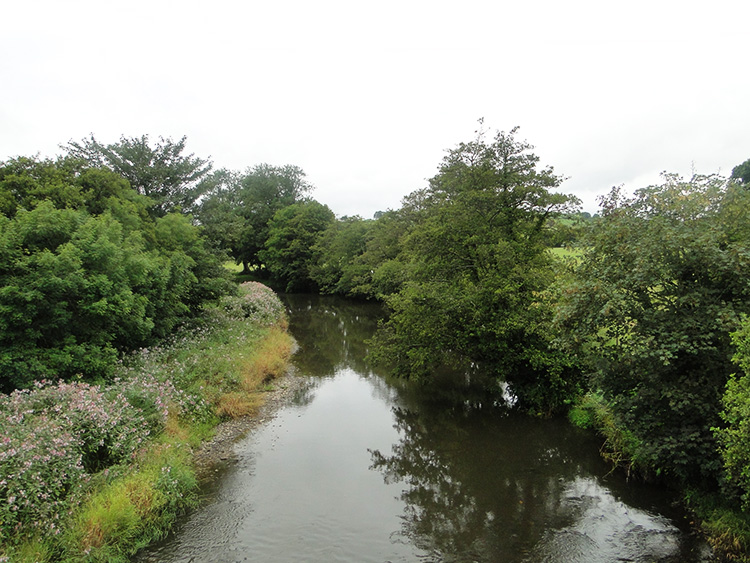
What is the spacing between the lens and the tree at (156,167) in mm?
26375

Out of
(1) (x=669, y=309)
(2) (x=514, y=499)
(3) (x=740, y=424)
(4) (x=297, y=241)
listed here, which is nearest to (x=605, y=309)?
(1) (x=669, y=309)

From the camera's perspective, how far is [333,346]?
2822cm

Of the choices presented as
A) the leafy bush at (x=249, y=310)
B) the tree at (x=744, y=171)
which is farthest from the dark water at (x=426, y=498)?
the tree at (x=744, y=171)

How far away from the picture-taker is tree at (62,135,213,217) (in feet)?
86.5

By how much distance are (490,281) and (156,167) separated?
2333 centimetres

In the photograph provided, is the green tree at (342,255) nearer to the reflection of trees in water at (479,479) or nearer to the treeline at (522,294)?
the treeline at (522,294)

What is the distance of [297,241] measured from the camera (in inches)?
2188

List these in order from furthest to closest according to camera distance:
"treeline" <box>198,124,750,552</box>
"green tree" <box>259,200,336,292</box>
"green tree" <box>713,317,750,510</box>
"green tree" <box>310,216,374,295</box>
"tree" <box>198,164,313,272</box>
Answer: "tree" <box>198,164,313,272</box> < "green tree" <box>259,200,336,292</box> < "green tree" <box>310,216,374,295</box> < "treeline" <box>198,124,750,552</box> < "green tree" <box>713,317,750,510</box>

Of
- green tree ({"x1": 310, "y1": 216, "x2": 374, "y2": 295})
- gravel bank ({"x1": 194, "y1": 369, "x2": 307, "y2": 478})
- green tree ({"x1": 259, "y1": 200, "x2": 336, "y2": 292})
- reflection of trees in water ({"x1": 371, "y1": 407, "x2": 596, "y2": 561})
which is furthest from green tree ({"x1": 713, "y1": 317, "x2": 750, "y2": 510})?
green tree ({"x1": 259, "y1": 200, "x2": 336, "y2": 292})

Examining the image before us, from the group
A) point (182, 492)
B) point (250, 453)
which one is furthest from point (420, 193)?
point (182, 492)

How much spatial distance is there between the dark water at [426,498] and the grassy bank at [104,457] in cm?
87

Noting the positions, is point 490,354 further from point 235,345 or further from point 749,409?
point 235,345

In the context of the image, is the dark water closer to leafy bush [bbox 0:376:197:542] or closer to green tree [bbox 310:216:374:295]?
leafy bush [bbox 0:376:197:542]

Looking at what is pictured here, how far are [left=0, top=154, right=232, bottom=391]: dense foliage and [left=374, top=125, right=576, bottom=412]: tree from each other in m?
9.20
